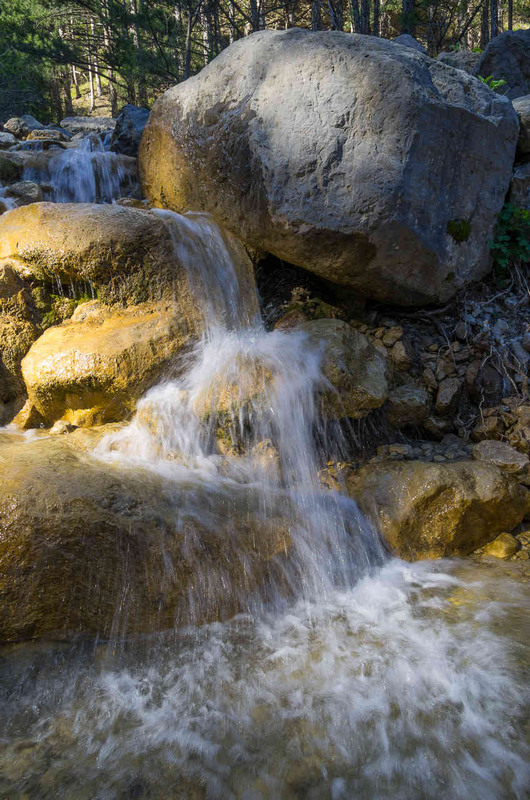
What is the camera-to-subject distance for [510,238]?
468cm

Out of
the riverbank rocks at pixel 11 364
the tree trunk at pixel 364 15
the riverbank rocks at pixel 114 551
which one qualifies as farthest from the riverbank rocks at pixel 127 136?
the riverbank rocks at pixel 114 551

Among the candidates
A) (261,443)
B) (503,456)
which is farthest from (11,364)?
(503,456)

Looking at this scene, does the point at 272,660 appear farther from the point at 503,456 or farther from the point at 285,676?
the point at 503,456

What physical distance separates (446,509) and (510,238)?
3120 millimetres

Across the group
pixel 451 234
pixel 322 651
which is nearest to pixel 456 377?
pixel 451 234

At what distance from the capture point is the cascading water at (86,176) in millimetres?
6230

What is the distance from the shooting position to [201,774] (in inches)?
65.7

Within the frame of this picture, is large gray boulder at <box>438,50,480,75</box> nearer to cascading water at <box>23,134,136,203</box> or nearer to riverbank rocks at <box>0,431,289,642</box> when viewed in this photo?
cascading water at <box>23,134,136,203</box>

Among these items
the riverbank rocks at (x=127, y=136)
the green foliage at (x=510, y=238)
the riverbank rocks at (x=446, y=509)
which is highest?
the riverbank rocks at (x=127, y=136)

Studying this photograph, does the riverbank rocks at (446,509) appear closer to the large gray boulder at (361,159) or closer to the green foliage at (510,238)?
the large gray boulder at (361,159)

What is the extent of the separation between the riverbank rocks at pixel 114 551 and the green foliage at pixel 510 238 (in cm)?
358

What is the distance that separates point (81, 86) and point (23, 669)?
120 feet

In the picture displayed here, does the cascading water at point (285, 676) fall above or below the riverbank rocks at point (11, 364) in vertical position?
below

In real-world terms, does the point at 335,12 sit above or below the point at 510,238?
above
